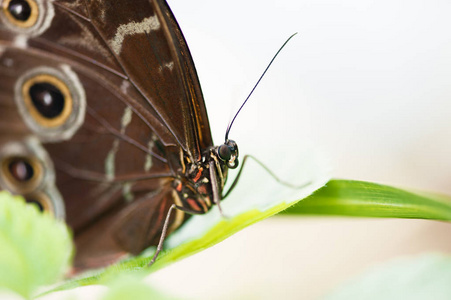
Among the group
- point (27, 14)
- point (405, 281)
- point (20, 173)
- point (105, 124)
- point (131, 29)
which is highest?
point (27, 14)

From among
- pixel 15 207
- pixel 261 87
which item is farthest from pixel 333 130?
pixel 15 207

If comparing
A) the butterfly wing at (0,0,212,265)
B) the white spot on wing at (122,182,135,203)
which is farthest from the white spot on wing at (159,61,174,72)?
the white spot on wing at (122,182,135,203)

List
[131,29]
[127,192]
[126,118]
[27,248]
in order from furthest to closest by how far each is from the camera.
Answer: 1. [127,192]
2. [126,118]
3. [131,29]
4. [27,248]

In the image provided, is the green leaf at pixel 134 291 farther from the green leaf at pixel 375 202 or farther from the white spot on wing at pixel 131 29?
the white spot on wing at pixel 131 29

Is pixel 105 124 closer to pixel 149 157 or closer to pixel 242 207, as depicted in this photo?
pixel 149 157

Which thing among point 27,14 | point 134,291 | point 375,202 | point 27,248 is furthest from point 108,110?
point 134,291

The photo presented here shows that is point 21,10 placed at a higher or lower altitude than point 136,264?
higher

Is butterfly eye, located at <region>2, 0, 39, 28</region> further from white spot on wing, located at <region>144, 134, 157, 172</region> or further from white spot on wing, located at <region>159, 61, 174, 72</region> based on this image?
white spot on wing, located at <region>144, 134, 157, 172</region>
